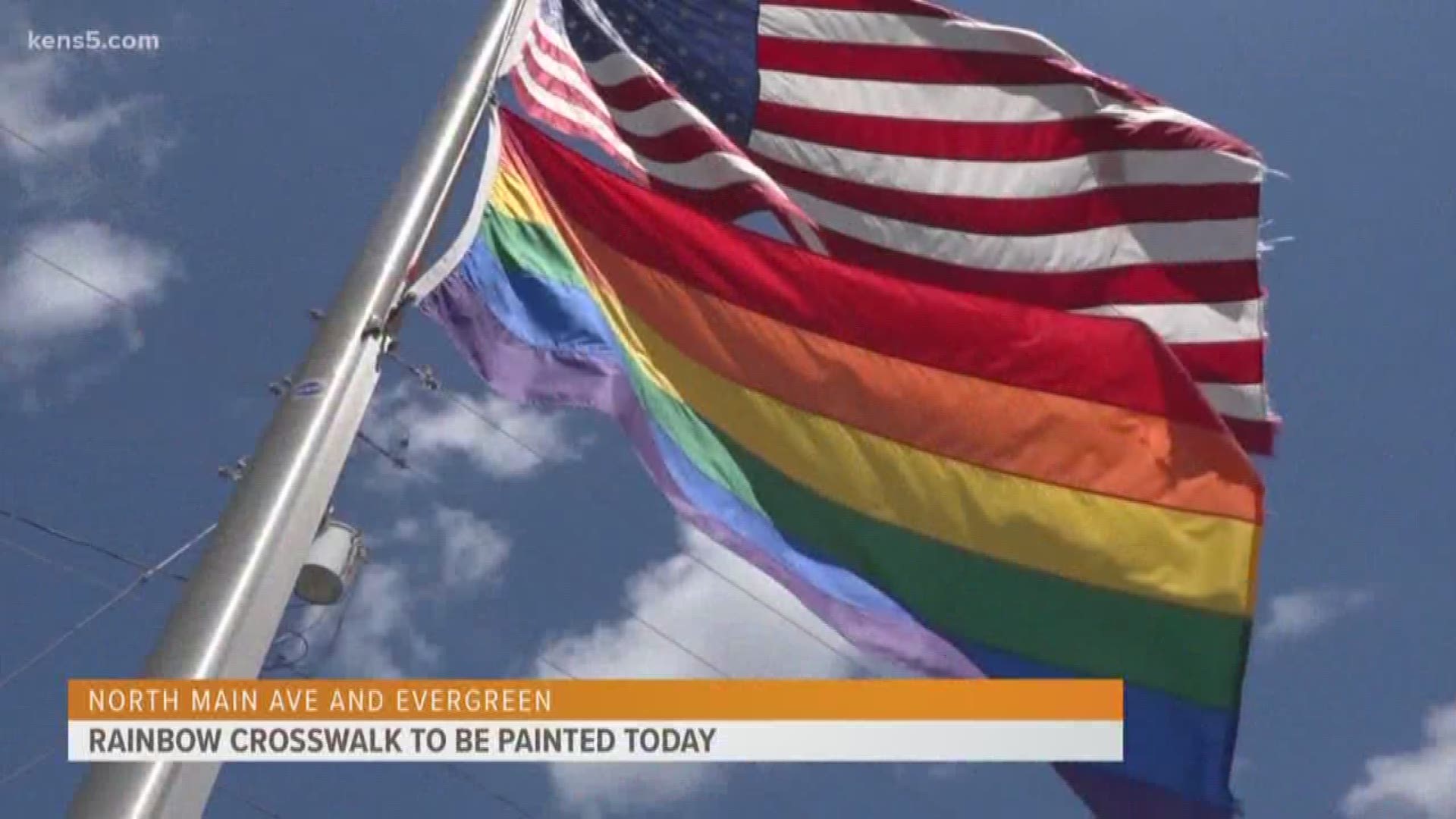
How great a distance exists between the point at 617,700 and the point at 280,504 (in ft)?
5.48

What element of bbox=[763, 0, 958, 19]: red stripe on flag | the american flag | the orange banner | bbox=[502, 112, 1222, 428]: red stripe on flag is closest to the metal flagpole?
the orange banner

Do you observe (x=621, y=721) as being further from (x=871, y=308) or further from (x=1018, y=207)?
(x=1018, y=207)

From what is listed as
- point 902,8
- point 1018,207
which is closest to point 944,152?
point 1018,207

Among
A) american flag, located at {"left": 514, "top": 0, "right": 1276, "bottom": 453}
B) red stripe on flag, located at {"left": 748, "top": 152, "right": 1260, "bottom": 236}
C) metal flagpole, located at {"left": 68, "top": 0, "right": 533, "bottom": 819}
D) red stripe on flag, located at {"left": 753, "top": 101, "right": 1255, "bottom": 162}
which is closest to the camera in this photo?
metal flagpole, located at {"left": 68, "top": 0, "right": 533, "bottom": 819}

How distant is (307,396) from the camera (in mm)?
7168

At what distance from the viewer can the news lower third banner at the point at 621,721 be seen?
23.4ft

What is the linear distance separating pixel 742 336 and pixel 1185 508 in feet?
7.28

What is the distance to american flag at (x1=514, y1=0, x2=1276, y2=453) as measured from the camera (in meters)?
10.7

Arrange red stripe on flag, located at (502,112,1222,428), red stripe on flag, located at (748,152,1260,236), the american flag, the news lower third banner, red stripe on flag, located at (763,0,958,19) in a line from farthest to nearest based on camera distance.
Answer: red stripe on flag, located at (763,0,958,19) → red stripe on flag, located at (748,152,1260,236) → the american flag → red stripe on flag, located at (502,112,1222,428) → the news lower third banner

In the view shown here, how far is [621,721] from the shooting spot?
24.8ft

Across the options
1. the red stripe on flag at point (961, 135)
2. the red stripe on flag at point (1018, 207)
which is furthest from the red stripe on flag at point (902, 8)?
the red stripe on flag at point (1018, 207)

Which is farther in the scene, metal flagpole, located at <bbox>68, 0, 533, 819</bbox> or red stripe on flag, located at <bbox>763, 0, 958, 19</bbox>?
red stripe on flag, located at <bbox>763, 0, 958, 19</bbox>

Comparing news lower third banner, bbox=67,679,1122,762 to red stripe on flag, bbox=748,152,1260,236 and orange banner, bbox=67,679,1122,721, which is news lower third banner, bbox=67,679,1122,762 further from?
red stripe on flag, bbox=748,152,1260,236

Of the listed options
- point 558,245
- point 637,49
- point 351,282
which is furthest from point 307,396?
point 637,49
